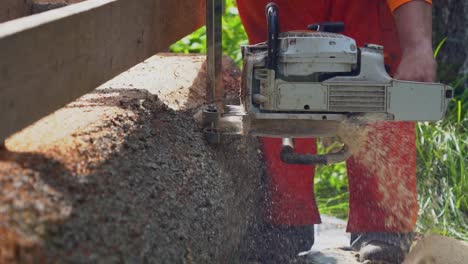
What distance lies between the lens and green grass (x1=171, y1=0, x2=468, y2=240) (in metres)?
4.30

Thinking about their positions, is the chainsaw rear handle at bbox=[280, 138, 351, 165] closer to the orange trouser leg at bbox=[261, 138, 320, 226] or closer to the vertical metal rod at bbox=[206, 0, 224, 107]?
the vertical metal rod at bbox=[206, 0, 224, 107]

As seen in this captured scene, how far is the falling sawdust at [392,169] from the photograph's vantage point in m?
3.66

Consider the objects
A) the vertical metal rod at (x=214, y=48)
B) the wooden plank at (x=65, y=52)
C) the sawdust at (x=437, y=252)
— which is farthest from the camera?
the sawdust at (x=437, y=252)

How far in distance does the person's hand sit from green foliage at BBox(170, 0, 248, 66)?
122 inches

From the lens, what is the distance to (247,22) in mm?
3832

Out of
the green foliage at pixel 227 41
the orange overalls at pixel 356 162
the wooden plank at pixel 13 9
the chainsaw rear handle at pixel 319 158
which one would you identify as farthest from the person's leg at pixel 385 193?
the green foliage at pixel 227 41

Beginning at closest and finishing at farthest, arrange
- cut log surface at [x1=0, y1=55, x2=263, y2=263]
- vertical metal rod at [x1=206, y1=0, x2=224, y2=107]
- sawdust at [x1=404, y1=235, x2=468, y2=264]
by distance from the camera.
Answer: cut log surface at [x1=0, y1=55, x2=263, y2=263] → vertical metal rod at [x1=206, y1=0, x2=224, y2=107] → sawdust at [x1=404, y1=235, x2=468, y2=264]

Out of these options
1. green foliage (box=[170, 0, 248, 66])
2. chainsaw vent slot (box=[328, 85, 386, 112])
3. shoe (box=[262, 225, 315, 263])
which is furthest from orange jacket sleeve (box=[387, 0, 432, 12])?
green foliage (box=[170, 0, 248, 66])

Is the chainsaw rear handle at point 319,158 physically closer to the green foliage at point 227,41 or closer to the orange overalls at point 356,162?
the orange overalls at point 356,162

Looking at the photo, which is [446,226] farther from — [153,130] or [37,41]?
[37,41]

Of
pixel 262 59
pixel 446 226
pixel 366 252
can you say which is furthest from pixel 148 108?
pixel 446 226

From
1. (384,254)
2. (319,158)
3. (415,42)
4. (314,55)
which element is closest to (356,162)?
(384,254)

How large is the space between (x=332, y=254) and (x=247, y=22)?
3.81 feet

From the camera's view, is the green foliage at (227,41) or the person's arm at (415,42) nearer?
the person's arm at (415,42)
